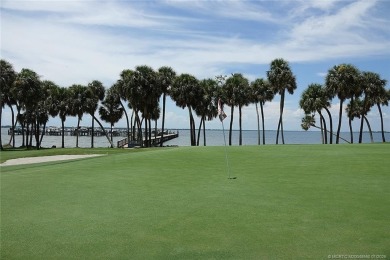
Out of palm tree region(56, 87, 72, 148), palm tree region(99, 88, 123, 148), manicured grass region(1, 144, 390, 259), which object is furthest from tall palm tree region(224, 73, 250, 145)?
manicured grass region(1, 144, 390, 259)

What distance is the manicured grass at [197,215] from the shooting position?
6.45m

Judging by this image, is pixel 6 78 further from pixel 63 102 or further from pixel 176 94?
pixel 176 94

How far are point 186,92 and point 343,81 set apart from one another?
24334 mm

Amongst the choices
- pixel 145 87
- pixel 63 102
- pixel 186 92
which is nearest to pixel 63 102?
pixel 63 102

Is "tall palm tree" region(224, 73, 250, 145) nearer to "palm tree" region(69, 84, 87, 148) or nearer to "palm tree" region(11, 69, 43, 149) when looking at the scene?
"palm tree" region(69, 84, 87, 148)

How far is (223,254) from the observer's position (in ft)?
20.5

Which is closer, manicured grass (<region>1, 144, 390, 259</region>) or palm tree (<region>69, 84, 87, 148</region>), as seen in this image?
manicured grass (<region>1, 144, 390, 259</region>)

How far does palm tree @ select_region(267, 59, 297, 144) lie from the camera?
191 feet

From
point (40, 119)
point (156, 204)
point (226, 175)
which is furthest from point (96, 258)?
point (40, 119)

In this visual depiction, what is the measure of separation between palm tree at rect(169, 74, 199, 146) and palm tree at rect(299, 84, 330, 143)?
18353 millimetres

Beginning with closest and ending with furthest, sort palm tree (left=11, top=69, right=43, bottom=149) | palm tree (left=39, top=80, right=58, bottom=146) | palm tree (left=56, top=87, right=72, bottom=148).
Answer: palm tree (left=11, top=69, right=43, bottom=149) < palm tree (left=56, top=87, right=72, bottom=148) < palm tree (left=39, top=80, right=58, bottom=146)

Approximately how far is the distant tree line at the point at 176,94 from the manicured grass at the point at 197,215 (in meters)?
39.6

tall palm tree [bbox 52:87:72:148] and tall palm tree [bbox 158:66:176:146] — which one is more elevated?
tall palm tree [bbox 158:66:176:146]

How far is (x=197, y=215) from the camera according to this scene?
8.41 meters
